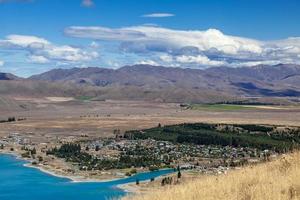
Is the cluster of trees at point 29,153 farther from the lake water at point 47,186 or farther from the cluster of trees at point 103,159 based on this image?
the lake water at point 47,186

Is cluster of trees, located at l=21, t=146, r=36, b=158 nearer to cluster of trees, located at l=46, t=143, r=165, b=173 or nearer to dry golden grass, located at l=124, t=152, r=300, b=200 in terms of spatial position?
cluster of trees, located at l=46, t=143, r=165, b=173

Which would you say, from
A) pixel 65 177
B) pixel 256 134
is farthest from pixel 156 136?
pixel 65 177

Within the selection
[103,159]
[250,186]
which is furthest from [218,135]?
[250,186]

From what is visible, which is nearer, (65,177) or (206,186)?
(206,186)

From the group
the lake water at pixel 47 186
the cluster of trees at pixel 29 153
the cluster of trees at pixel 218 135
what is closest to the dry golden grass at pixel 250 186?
the lake water at pixel 47 186

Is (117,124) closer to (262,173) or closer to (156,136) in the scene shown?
(156,136)

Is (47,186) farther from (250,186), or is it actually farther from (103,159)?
(250,186)
